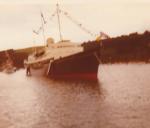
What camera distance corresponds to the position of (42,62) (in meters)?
55.5

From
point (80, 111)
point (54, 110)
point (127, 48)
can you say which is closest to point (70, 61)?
point (54, 110)

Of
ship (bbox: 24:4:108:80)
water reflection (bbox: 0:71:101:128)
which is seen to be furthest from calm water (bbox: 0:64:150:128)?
ship (bbox: 24:4:108:80)

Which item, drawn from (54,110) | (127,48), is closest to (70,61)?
(54,110)

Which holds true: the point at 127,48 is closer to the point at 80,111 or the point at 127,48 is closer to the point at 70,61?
the point at 70,61

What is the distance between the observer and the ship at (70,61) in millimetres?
47594

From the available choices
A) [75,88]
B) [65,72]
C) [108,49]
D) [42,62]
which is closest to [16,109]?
[75,88]

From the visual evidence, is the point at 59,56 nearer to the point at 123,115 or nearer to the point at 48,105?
the point at 48,105

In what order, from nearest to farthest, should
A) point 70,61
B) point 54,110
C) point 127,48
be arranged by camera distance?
point 54,110 → point 70,61 → point 127,48

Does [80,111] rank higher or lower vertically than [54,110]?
higher

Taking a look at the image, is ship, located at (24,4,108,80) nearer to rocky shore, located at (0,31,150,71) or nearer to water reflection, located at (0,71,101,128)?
water reflection, located at (0,71,101,128)

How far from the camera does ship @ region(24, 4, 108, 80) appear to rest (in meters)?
47.6

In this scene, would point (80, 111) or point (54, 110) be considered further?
point (54, 110)

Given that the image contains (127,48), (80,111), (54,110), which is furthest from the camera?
(127,48)

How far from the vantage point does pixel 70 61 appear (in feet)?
160
